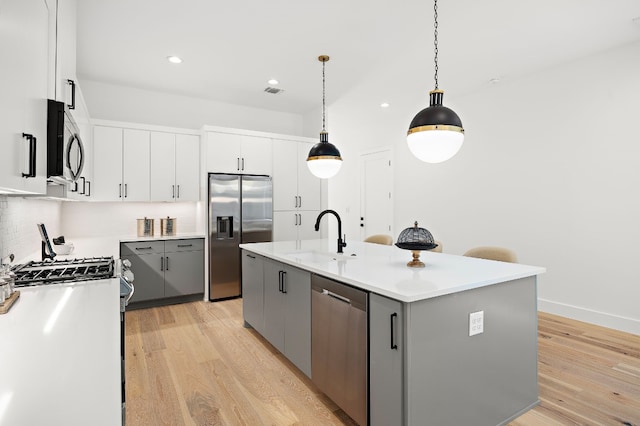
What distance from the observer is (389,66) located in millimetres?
3996

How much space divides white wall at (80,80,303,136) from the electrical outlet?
4.82m

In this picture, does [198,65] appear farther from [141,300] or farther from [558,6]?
[558,6]

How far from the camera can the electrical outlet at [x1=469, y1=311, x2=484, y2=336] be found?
1.79m

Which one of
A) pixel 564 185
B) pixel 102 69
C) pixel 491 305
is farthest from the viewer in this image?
pixel 102 69

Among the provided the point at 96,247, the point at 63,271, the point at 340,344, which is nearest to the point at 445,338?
the point at 340,344

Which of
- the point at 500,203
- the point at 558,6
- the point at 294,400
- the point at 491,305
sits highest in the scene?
the point at 558,6

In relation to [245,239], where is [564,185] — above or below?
above

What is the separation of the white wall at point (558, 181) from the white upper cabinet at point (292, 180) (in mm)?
1197

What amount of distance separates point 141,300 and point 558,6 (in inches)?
201

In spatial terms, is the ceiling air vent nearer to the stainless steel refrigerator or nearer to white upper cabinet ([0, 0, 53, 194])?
the stainless steel refrigerator

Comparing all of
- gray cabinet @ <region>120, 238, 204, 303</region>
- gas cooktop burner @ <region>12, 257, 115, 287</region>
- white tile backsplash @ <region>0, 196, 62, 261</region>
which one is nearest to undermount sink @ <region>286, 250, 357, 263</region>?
gas cooktop burner @ <region>12, 257, 115, 287</region>

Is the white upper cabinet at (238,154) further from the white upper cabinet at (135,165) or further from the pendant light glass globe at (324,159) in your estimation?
the pendant light glass globe at (324,159)

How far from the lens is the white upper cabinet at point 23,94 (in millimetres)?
1062

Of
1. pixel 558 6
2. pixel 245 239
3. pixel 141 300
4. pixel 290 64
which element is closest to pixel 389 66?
pixel 290 64
